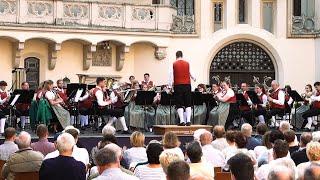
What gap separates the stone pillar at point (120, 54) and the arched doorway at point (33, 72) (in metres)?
3.09

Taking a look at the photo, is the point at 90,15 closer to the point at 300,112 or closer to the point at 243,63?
the point at 243,63

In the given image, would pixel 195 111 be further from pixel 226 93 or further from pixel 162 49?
pixel 162 49

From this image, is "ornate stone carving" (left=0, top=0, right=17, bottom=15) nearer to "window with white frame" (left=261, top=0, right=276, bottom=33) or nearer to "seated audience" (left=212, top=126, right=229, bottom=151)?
"window with white frame" (left=261, top=0, right=276, bottom=33)

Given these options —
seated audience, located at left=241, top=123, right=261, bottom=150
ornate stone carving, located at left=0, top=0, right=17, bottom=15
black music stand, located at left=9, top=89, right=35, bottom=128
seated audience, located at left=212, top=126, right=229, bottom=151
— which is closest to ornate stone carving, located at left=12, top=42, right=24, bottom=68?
A: ornate stone carving, located at left=0, top=0, right=17, bottom=15

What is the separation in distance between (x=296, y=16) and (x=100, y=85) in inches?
520

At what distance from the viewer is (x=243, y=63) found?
1155 inches

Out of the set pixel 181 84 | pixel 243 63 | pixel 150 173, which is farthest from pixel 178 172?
pixel 243 63

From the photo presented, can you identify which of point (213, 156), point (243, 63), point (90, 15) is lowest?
point (213, 156)

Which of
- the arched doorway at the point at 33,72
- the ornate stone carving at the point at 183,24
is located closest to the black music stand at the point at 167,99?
the arched doorway at the point at 33,72

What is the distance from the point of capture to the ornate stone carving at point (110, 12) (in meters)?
26.3

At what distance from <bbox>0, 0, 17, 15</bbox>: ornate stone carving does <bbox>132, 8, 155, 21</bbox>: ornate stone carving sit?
15.0 ft

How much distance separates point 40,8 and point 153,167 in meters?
17.8

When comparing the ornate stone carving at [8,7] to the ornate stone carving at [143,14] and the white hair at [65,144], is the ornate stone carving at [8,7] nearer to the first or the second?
the ornate stone carving at [143,14]

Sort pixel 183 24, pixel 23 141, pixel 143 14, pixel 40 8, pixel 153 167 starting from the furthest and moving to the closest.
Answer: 1. pixel 183 24
2. pixel 143 14
3. pixel 40 8
4. pixel 23 141
5. pixel 153 167
